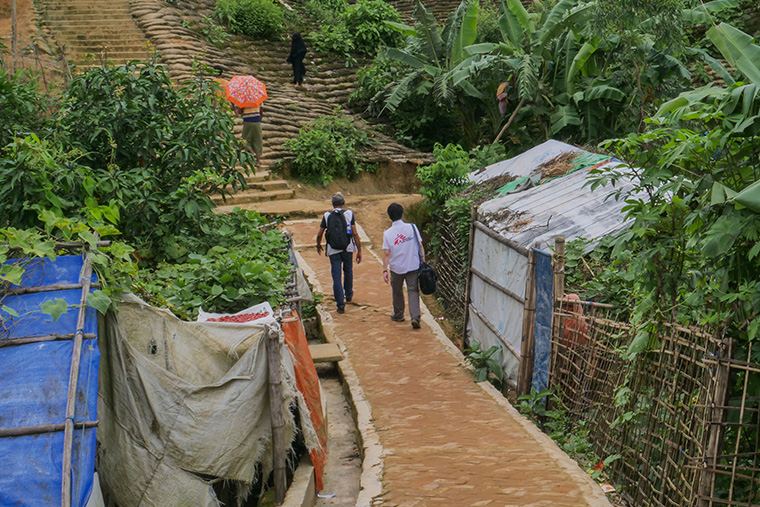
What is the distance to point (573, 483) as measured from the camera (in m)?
4.77

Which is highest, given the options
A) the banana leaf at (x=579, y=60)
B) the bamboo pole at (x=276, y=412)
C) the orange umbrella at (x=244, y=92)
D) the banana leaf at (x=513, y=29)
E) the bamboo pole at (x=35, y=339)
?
the banana leaf at (x=513, y=29)

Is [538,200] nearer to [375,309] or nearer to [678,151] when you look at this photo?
[375,309]

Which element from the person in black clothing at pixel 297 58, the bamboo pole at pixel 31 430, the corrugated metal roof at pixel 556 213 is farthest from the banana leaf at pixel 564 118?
the bamboo pole at pixel 31 430

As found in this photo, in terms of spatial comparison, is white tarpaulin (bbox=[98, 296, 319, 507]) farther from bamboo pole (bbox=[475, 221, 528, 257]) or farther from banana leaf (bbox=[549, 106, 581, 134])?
banana leaf (bbox=[549, 106, 581, 134])

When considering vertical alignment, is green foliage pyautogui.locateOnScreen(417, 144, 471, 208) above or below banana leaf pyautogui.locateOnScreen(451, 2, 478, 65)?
below

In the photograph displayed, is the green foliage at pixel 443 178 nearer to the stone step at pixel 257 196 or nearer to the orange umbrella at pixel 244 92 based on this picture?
the stone step at pixel 257 196

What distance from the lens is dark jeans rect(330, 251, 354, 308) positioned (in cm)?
886

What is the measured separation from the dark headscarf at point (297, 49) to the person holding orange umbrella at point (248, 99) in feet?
14.1

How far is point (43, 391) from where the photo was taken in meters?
4.30

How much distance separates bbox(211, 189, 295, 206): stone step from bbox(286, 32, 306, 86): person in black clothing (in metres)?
Result: 4.81

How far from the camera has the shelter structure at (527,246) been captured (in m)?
6.54

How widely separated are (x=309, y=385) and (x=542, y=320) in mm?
2151

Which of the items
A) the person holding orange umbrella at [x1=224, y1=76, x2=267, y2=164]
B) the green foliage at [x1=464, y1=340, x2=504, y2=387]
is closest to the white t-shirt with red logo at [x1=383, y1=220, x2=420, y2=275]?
the green foliage at [x1=464, y1=340, x2=504, y2=387]

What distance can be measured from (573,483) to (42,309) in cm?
352
